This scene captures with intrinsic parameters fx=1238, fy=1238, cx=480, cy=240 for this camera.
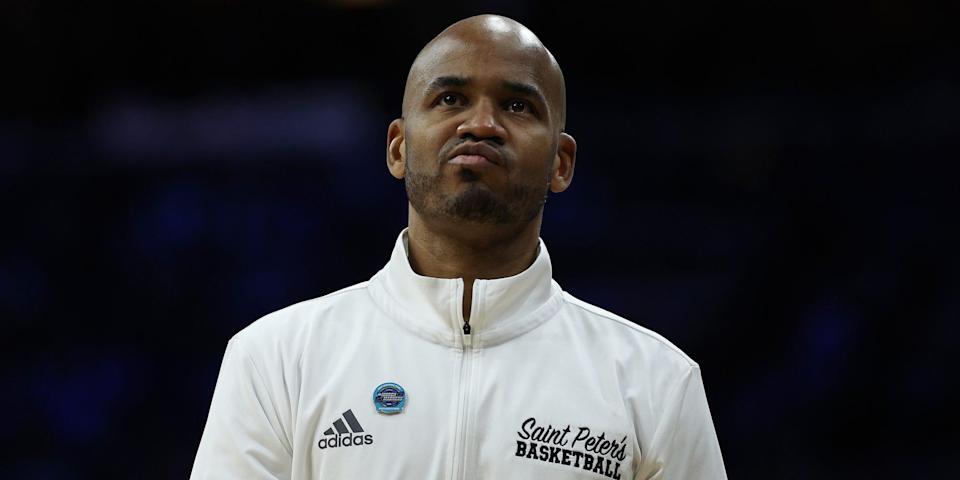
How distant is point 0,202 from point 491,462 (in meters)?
4.11

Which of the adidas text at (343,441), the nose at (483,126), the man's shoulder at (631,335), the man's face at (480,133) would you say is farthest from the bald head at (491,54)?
the adidas text at (343,441)

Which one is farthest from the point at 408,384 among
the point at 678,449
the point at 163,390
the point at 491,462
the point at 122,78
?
the point at 122,78

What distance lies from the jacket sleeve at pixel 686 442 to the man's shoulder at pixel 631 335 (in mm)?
45

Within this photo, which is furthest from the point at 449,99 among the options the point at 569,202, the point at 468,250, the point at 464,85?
the point at 569,202

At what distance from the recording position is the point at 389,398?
7.66 ft

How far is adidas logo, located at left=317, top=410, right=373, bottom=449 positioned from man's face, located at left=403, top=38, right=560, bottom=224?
47cm

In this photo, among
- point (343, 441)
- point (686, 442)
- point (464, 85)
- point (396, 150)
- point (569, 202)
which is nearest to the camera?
point (343, 441)

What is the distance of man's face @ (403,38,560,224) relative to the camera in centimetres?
245

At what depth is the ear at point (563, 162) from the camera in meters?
2.69

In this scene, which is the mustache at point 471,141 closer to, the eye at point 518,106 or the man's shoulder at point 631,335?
the eye at point 518,106

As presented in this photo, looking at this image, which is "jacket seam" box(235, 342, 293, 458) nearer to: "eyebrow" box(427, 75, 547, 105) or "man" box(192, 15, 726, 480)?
"man" box(192, 15, 726, 480)

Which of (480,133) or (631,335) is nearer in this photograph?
(480,133)

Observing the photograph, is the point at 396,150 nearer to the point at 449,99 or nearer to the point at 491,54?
the point at 449,99

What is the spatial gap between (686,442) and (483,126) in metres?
0.74
